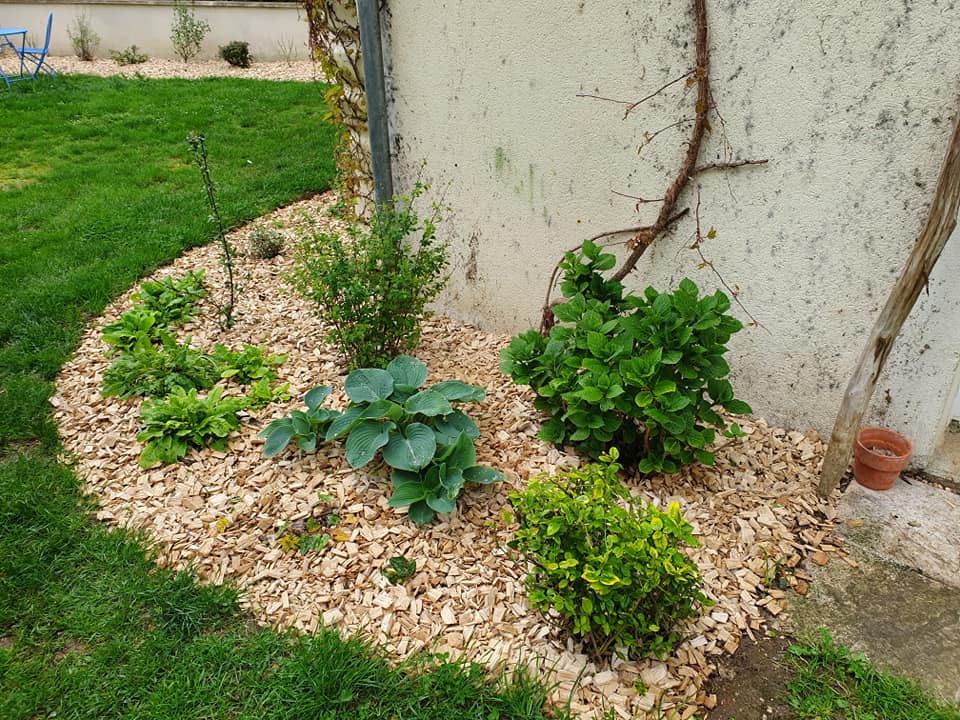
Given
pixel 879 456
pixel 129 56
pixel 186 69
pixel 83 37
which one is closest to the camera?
pixel 879 456

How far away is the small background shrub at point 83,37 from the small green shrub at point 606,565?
A: 13.7m

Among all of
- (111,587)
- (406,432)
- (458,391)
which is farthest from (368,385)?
(111,587)

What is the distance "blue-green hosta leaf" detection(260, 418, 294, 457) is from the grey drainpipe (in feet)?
5.35

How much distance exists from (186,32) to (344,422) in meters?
11.7

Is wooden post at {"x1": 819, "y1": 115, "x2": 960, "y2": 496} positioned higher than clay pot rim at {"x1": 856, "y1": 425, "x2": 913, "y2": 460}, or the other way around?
wooden post at {"x1": 819, "y1": 115, "x2": 960, "y2": 496}

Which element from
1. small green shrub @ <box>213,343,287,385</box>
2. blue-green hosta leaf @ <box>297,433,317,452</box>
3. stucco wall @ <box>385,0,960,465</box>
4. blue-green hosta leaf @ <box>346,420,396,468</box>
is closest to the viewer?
stucco wall @ <box>385,0,960,465</box>

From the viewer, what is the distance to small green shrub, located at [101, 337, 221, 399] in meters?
3.53

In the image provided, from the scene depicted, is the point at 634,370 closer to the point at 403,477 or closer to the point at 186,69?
the point at 403,477

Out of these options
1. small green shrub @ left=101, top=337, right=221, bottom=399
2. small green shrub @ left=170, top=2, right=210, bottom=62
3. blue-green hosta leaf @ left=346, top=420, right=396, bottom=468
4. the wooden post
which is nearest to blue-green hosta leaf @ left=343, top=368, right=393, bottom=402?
blue-green hosta leaf @ left=346, top=420, right=396, bottom=468

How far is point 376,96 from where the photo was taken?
3955 millimetres

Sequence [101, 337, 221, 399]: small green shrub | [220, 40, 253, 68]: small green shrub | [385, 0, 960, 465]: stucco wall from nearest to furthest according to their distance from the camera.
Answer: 1. [385, 0, 960, 465]: stucco wall
2. [101, 337, 221, 399]: small green shrub
3. [220, 40, 253, 68]: small green shrub

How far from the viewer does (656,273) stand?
130 inches

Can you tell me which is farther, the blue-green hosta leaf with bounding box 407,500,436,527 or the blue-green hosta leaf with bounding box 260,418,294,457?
the blue-green hosta leaf with bounding box 260,418,294,457

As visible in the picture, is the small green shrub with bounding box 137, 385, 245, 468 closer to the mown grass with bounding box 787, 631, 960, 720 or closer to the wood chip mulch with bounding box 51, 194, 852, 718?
the wood chip mulch with bounding box 51, 194, 852, 718
